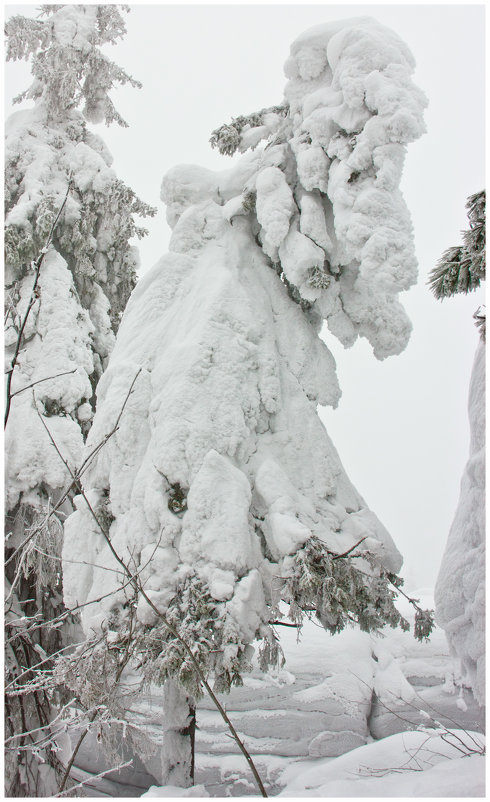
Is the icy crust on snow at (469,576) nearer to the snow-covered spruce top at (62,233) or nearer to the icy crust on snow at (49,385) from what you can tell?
the icy crust on snow at (49,385)

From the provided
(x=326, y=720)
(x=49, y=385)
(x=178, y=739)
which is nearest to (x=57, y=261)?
(x=49, y=385)

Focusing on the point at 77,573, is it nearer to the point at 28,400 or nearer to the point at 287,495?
the point at 287,495

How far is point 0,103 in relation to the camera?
11.7ft

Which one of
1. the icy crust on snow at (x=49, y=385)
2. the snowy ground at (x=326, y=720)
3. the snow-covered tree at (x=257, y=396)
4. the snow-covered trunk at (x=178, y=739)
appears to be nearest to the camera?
the snow-covered tree at (x=257, y=396)

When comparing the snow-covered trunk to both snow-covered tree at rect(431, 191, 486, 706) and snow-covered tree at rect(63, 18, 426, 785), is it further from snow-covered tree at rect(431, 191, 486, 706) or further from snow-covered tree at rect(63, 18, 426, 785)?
snow-covered tree at rect(431, 191, 486, 706)

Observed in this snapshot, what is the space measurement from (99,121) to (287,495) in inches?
327

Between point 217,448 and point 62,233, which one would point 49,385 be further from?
point 217,448

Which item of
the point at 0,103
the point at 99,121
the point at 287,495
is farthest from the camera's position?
the point at 99,121

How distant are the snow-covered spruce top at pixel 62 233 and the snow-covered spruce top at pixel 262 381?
70.0 inches

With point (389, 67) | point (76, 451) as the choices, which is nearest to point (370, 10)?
point (389, 67)

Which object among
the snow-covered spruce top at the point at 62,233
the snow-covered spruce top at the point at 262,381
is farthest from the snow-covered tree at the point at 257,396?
the snow-covered spruce top at the point at 62,233

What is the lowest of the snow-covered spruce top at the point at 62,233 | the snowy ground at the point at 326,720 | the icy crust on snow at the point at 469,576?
the snowy ground at the point at 326,720

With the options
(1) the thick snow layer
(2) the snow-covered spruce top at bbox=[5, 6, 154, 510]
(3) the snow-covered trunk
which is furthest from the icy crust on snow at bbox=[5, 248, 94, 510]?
(1) the thick snow layer

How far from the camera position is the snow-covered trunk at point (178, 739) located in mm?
4508
